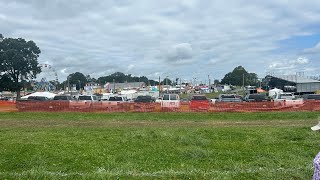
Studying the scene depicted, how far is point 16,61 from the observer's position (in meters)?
71.8

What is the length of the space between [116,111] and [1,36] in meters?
47.9

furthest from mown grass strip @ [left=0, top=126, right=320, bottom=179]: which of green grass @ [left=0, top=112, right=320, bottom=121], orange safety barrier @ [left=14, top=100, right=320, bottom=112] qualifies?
orange safety barrier @ [left=14, top=100, right=320, bottom=112]

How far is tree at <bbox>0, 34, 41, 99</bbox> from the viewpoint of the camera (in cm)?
7169

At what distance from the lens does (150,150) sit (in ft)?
37.9

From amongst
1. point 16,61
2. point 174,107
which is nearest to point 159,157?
point 174,107

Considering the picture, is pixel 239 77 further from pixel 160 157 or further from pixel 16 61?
pixel 160 157

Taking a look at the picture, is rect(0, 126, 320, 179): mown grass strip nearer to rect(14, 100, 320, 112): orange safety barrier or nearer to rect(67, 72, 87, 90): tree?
rect(14, 100, 320, 112): orange safety barrier

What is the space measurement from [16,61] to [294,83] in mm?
73722

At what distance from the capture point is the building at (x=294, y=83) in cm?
9993

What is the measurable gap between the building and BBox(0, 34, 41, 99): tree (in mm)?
62444

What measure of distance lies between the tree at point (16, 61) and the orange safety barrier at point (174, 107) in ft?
121

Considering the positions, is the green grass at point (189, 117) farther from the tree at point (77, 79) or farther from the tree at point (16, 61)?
the tree at point (77, 79)

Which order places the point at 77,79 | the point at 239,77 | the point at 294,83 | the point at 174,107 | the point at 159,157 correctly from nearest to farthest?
the point at 159,157 → the point at 174,107 → the point at 294,83 → the point at 239,77 → the point at 77,79

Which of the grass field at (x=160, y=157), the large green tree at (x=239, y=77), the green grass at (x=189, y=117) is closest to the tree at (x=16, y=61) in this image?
the green grass at (x=189, y=117)
